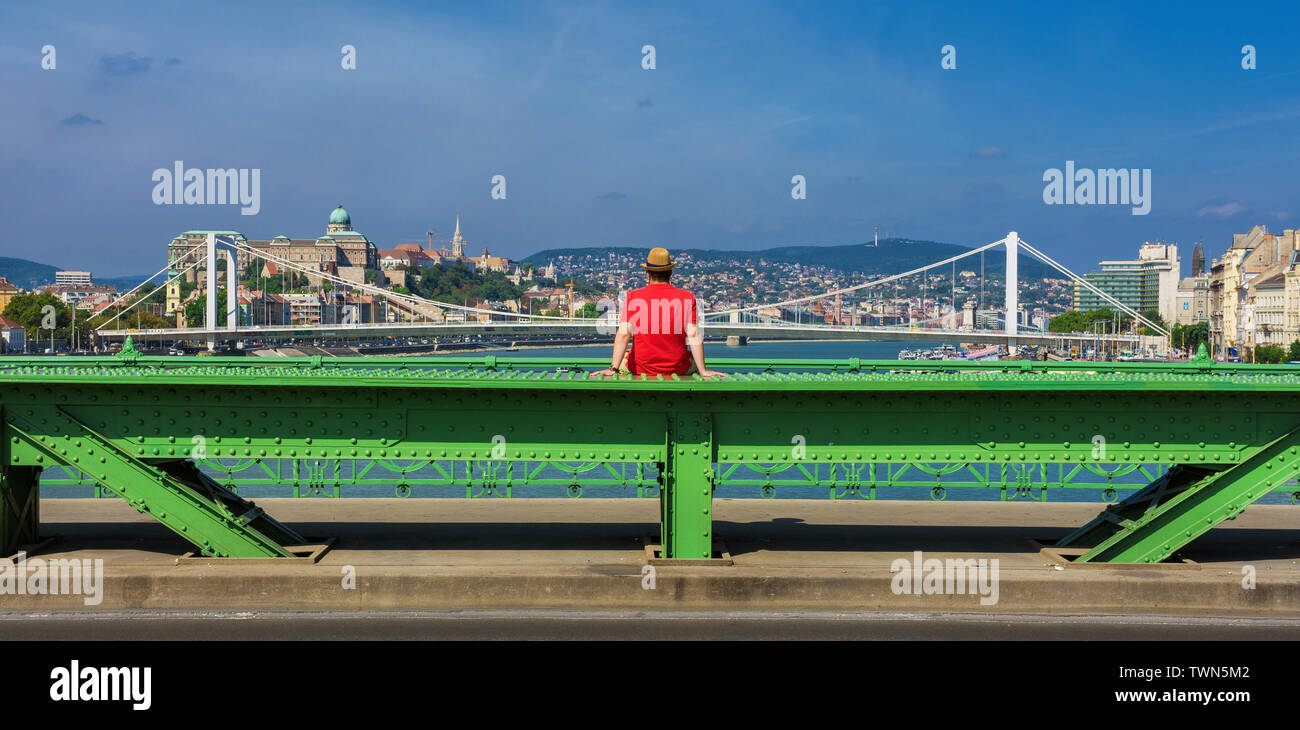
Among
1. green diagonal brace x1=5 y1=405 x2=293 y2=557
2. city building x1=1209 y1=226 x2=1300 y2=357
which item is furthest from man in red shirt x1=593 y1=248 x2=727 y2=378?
city building x1=1209 y1=226 x2=1300 y2=357

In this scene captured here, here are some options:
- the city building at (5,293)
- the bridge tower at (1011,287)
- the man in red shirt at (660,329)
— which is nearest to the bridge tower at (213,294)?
the bridge tower at (1011,287)

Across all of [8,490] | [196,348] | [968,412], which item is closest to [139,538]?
[8,490]

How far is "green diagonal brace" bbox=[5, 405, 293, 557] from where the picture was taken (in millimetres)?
7398

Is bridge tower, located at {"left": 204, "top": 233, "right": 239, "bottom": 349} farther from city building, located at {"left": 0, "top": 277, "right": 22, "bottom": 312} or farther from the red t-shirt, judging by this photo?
the red t-shirt

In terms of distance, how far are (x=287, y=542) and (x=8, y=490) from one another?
1.84 meters

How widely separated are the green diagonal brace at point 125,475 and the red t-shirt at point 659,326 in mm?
2906

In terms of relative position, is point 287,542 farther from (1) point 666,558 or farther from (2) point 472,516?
(1) point 666,558

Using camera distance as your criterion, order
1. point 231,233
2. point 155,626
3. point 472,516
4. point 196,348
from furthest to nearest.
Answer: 1. point 231,233
2. point 196,348
3. point 472,516
4. point 155,626

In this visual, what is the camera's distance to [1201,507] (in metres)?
7.69

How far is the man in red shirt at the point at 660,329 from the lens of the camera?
25.0ft

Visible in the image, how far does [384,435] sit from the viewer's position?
7.44m

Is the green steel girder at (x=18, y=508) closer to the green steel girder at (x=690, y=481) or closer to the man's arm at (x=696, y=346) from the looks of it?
the green steel girder at (x=690, y=481)

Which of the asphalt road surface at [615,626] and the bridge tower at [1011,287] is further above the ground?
the bridge tower at [1011,287]

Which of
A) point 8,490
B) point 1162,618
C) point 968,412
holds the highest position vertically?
point 968,412
